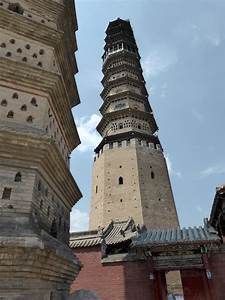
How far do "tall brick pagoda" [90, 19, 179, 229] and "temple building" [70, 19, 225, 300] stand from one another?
104 millimetres

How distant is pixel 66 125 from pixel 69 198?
314 cm

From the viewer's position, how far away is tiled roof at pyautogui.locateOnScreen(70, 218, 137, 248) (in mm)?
15711

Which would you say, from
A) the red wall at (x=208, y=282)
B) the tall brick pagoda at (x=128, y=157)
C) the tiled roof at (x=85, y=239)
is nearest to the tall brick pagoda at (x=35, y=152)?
the tiled roof at (x=85, y=239)

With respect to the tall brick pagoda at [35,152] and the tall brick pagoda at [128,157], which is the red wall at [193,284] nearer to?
the tall brick pagoda at [35,152]

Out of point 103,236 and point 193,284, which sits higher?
point 103,236

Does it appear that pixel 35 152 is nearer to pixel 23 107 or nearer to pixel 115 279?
pixel 23 107

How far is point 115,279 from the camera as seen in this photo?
14.3 m

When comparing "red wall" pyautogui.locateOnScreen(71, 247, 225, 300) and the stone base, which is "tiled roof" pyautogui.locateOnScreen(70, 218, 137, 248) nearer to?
"red wall" pyautogui.locateOnScreen(71, 247, 225, 300)

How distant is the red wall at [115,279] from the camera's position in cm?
1378

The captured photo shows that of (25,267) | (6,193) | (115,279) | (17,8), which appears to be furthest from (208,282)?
(17,8)

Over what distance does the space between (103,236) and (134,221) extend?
36.3 ft

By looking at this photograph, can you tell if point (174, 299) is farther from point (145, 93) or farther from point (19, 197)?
point (145, 93)

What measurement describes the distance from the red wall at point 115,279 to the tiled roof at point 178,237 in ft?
4.50

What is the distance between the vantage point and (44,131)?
9.12 metres
